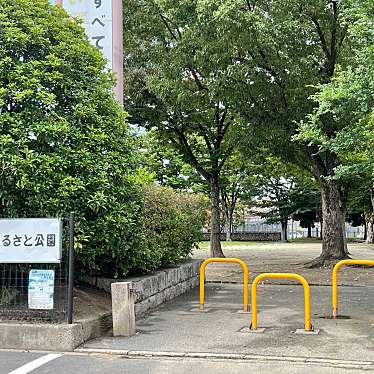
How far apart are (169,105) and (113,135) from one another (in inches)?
394

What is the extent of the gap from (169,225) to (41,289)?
3.67 meters

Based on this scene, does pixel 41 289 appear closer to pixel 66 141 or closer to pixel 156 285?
pixel 66 141

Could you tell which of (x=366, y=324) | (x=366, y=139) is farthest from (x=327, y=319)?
(x=366, y=139)

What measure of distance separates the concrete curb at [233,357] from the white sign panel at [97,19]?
7.67m

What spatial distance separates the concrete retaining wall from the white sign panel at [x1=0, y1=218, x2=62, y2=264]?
1889 millimetres

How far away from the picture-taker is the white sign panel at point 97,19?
12.3 metres

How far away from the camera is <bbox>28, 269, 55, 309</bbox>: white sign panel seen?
715 cm

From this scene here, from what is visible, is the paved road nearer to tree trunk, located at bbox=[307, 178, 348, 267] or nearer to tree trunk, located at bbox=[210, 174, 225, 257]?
tree trunk, located at bbox=[307, 178, 348, 267]

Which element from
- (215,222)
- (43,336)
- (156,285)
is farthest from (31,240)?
(215,222)

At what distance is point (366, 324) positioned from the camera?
809 cm

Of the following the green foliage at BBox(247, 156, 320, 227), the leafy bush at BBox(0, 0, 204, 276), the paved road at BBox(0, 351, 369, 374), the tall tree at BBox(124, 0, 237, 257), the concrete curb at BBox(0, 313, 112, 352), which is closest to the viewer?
the paved road at BBox(0, 351, 369, 374)

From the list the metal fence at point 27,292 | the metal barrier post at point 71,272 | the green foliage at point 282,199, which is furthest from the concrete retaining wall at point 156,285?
the green foliage at point 282,199

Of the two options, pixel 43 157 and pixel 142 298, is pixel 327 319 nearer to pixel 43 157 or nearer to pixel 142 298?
pixel 142 298

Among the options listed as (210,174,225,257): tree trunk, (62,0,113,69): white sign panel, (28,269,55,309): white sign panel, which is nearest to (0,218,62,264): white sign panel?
(28,269,55,309): white sign panel
